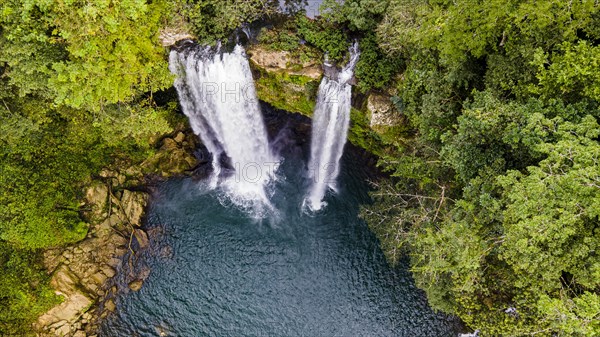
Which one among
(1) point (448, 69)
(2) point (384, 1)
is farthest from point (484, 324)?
(2) point (384, 1)

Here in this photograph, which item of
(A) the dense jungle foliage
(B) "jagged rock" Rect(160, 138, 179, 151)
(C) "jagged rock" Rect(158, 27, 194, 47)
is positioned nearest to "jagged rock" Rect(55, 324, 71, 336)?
(A) the dense jungle foliage

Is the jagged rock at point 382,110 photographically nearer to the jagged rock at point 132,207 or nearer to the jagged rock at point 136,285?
the jagged rock at point 132,207

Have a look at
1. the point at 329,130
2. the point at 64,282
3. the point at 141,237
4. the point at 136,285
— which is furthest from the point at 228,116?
the point at 64,282

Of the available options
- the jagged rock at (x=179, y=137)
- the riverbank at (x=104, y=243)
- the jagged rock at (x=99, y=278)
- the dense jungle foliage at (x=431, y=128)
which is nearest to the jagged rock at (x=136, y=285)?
the riverbank at (x=104, y=243)

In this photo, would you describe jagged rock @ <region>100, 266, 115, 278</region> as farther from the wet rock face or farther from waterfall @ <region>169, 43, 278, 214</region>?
waterfall @ <region>169, 43, 278, 214</region>

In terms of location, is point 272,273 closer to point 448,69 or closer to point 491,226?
point 491,226

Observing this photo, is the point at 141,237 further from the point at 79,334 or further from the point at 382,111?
the point at 382,111
